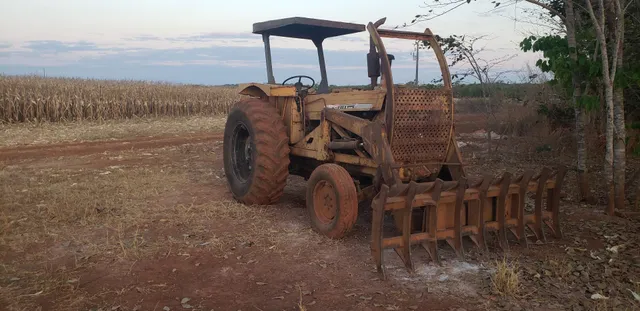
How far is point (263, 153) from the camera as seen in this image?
247 inches

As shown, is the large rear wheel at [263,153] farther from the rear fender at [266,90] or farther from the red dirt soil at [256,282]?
the red dirt soil at [256,282]

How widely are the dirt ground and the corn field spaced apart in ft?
34.4

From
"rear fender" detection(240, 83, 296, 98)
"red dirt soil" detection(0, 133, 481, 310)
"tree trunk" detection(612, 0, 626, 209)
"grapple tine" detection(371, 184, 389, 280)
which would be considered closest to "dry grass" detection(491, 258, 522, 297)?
"red dirt soil" detection(0, 133, 481, 310)

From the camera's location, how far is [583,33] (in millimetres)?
6969

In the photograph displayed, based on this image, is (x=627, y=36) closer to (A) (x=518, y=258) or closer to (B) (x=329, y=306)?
(A) (x=518, y=258)

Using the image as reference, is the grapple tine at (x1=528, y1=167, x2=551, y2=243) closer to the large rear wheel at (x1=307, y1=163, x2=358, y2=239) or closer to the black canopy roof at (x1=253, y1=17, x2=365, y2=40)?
the large rear wheel at (x1=307, y1=163, x2=358, y2=239)

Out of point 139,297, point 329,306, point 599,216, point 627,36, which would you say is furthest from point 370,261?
point 627,36

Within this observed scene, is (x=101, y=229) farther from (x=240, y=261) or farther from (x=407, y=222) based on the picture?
(x=407, y=222)

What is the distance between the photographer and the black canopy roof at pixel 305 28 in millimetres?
6754

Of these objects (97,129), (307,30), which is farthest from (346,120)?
(97,129)

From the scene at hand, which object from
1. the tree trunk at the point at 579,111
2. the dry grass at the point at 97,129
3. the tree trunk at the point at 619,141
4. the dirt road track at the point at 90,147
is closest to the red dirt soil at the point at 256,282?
the tree trunk at the point at 619,141

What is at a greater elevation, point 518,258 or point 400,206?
point 400,206

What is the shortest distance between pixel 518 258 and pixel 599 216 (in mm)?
A: 2022

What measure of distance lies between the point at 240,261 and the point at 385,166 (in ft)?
5.48
